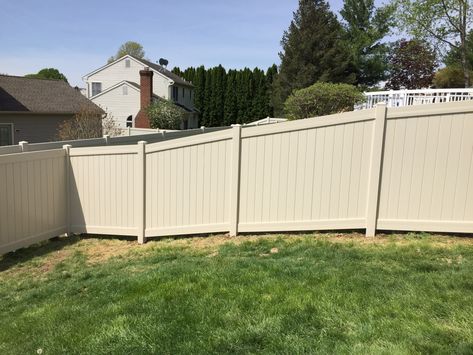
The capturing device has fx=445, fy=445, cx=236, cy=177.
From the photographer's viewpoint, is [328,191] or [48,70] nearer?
[328,191]

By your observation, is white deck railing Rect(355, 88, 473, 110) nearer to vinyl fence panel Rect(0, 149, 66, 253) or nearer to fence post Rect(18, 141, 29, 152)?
vinyl fence panel Rect(0, 149, 66, 253)

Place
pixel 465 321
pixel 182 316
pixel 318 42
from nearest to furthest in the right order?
pixel 465 321
pixel 182 316
pixel 318 42

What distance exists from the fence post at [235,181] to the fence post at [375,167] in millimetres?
1824

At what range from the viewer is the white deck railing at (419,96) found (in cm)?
1022

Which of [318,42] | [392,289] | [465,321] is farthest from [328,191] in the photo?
[318,42]

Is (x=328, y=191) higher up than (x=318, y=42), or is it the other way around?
(x=318, y=42)

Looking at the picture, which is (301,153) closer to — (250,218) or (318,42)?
(250,218)

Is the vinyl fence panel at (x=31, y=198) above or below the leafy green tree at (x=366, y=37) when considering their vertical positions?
below

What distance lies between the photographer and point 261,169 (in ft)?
20.8

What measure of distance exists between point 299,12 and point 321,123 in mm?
33720

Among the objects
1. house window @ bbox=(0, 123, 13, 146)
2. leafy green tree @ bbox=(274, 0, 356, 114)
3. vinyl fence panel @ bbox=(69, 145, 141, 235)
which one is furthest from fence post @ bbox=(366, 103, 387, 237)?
leafy green tree @ bbox=(274, 0, 356, 114)

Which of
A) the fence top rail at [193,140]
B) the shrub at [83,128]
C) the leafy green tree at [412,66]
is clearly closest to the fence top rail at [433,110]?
the fence top rail at [193,140]

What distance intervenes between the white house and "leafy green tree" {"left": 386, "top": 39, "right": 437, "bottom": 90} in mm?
17886

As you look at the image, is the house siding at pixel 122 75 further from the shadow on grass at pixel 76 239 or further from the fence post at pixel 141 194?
the fence post at pixel 141 194
